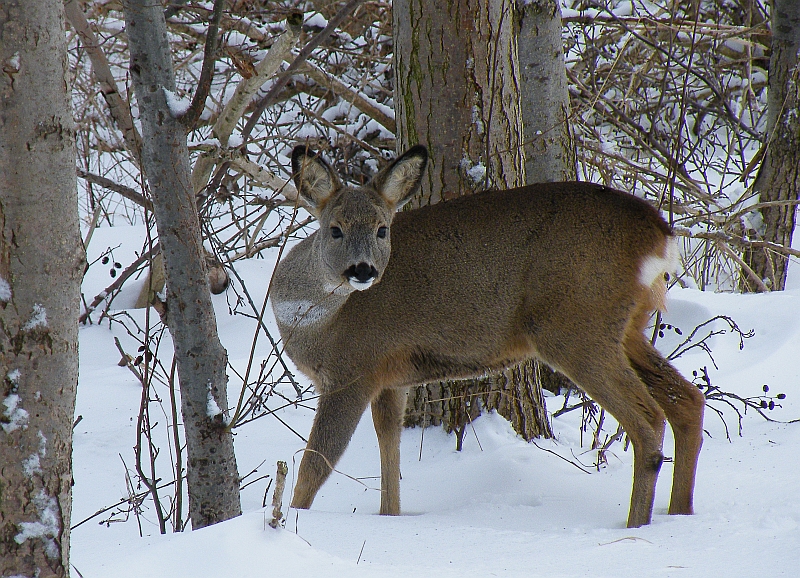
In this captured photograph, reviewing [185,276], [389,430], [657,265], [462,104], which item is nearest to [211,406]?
[185,276]

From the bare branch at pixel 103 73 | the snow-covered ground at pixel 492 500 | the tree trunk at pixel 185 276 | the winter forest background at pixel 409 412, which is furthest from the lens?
the bare branch at pixel 103 73

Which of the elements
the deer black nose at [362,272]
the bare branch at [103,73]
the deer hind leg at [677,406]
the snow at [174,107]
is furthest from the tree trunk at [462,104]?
the snow at [174,107]

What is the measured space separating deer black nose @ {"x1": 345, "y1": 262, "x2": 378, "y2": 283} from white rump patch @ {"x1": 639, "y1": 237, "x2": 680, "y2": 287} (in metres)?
1.33

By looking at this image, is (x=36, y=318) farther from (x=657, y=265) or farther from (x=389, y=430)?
(x=657, y=265)

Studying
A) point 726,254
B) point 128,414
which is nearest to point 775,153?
point 726,254

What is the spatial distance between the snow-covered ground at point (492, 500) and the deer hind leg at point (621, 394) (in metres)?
0.28

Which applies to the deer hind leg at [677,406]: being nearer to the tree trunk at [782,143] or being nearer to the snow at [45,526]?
the snow at [45,526]

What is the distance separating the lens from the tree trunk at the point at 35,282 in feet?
6.59

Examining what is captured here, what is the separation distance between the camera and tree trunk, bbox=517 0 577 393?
5.93m

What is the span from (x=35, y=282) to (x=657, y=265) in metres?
3.01

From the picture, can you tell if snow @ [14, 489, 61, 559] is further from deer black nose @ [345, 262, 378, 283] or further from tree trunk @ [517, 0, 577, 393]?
tree trunk @ [517, 0, 577, 393]

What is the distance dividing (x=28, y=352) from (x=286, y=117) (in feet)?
24.1

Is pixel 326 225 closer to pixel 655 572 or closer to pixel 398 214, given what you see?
pixel 398 214

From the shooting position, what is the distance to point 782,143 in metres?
9.88
